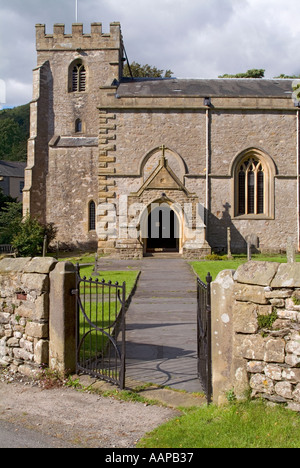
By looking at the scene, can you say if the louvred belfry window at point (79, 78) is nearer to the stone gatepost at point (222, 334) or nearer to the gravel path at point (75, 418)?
the gravel path at point (75, 418)

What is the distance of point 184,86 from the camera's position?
95.6 ft

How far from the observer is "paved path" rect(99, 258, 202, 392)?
6.46 m

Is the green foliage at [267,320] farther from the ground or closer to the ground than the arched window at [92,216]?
closer to the ground

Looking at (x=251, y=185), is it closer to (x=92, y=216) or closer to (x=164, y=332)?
(x=92, y=216)

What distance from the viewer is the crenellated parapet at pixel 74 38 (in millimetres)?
31938

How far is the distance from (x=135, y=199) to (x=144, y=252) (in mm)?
2908

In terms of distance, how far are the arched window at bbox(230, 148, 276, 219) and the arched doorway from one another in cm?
378

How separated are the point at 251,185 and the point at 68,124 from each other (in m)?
14.0

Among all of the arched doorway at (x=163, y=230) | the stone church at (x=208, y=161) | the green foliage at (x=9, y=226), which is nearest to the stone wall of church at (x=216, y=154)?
the stone church at (x=208, y=161)

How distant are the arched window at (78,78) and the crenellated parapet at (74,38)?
1205 mm

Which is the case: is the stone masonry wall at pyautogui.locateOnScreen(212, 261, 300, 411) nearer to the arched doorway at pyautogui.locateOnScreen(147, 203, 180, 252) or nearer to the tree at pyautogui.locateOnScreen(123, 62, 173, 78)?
the arched doorway at pyautogui.locateOnScreen(147, 203, 180, 252)

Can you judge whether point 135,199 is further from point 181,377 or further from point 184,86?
point 181,377

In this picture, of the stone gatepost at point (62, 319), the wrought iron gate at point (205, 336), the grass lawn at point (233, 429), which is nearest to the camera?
the grass lawn at point (233, 429)

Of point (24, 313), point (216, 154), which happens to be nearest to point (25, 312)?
point (24, 313)
